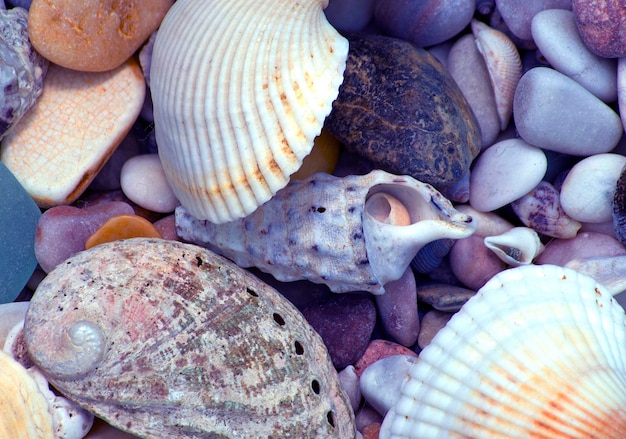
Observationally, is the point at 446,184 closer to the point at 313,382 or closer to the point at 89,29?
the point at 313,382

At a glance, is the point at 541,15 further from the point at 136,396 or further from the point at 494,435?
the point at 136,396

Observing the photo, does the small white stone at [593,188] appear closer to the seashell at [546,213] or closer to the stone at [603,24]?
the seashell at [546,213]

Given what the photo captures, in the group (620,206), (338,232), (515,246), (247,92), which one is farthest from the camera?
(515,246)

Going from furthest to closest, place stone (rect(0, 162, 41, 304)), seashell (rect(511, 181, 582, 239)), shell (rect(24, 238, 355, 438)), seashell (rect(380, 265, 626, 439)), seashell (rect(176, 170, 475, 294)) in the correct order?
seashell (rect(511, 181, 582, 239)) < stone (rect(0, 162, 41, 304)) < seashell (rect(176, 170, 475, 294)) < shell (rect(24, 238, 355, 438)) < seashell (rect(380, 265, 626, 439))

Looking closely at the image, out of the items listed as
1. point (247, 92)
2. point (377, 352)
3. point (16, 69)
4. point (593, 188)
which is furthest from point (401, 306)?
point (16, 69)

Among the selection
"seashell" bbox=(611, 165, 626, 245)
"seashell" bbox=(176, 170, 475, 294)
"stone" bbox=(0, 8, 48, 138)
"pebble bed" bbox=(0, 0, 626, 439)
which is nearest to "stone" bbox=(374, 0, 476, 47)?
"pebble bed" bbox=(0, 0, 626, 439)

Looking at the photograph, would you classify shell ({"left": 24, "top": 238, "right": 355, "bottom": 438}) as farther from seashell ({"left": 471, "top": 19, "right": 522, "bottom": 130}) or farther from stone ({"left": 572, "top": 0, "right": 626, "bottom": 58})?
stone ({"left": 572, "top": 0, "right": 626, "bottom": 58})
